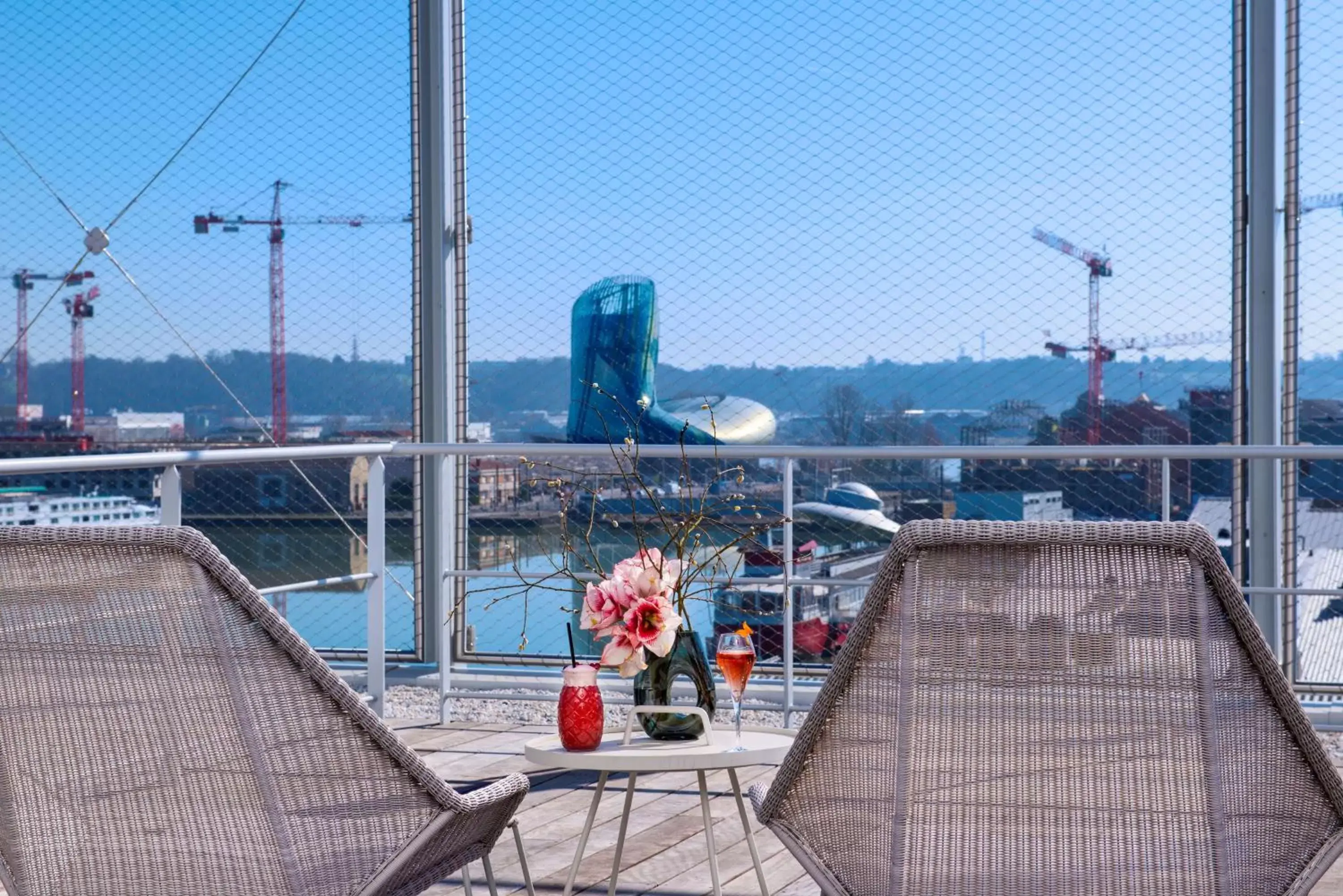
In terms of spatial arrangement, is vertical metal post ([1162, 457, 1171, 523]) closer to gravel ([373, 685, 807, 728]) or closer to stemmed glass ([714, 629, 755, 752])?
gravel ([373, 685, 807, 728])

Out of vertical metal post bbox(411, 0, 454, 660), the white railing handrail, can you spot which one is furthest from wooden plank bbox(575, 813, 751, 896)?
vertical metal post bbox(411, 0, 454, 660)

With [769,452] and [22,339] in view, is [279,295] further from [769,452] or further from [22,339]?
[769,452]

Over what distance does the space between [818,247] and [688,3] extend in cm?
83

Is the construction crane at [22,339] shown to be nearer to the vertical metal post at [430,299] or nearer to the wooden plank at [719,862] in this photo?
the vertical metal post at [430,299]

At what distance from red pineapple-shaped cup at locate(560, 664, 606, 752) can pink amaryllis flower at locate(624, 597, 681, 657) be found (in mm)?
80

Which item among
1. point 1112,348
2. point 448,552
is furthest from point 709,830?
point 1112,348

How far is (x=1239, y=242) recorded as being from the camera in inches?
140

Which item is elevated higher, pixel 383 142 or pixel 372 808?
pixel 383 142

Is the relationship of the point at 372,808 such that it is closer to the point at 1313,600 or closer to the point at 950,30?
the point at 1313,600

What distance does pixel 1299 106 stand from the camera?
3.48m

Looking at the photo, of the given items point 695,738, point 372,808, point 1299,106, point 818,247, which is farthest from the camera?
point 818,247

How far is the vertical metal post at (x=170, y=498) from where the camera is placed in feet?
8.58

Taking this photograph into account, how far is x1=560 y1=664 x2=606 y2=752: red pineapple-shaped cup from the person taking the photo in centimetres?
164

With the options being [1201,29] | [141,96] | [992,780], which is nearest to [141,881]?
[992,780]
